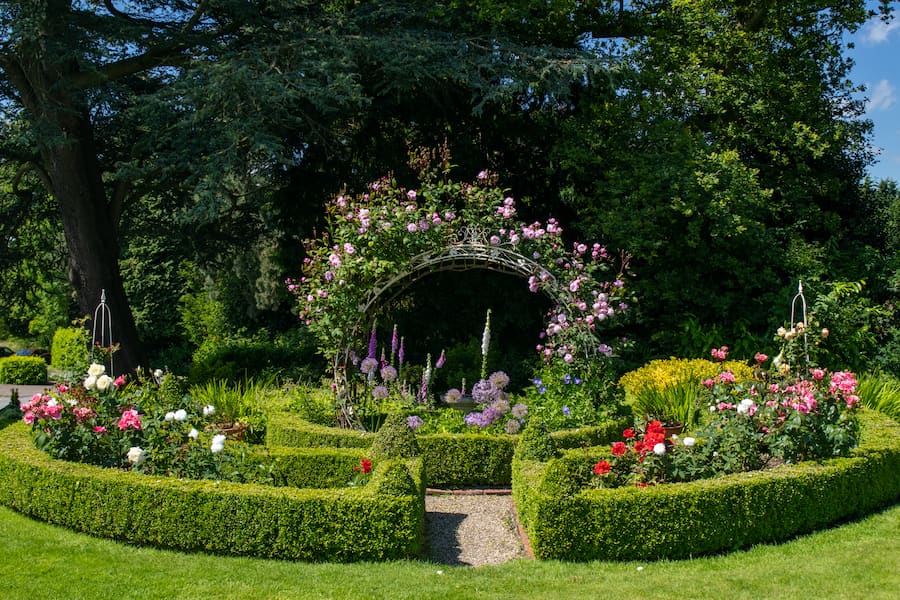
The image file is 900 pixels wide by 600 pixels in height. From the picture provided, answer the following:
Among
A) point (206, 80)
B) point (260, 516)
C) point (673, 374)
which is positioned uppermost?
point (206, 80)

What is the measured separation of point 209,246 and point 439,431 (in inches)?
348

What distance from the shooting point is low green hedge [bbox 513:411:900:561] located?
220 inches

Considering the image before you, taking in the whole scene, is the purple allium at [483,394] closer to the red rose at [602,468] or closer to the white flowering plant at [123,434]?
the red rose at [602,468]

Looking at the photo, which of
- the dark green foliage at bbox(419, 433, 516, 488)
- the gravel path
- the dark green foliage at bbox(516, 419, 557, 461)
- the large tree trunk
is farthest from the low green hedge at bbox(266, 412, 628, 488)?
the large tree trunk

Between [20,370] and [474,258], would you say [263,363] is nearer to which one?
[474,258]

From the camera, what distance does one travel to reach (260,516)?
5.56 meters

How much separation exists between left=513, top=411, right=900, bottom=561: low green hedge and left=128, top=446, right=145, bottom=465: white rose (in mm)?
2963

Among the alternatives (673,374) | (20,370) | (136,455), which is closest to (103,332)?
(136,455)

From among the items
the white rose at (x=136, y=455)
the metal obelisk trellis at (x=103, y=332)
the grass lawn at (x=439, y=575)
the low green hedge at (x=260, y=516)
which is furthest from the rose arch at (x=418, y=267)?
the grass lawn at (x=439, y=575)

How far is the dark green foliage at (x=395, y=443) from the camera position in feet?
23.1

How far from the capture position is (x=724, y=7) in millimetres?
13484

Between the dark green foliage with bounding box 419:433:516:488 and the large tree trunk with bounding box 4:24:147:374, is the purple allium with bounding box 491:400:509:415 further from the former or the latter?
the large tree trunk with bounding box 4:24:147:374

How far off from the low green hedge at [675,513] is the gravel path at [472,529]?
0.38 metres

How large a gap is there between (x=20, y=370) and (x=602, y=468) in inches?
742
